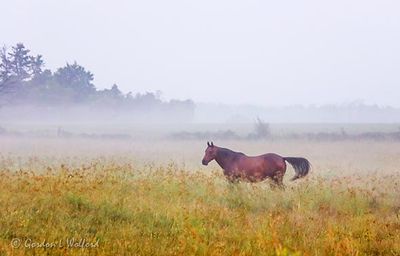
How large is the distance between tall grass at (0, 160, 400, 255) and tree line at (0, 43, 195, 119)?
4478 cm

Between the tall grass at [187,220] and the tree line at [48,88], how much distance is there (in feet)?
147

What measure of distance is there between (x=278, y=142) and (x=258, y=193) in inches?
897

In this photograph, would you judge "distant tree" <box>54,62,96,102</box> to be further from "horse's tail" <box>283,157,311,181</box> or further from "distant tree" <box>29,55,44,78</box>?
"horse's tail" <box>283,157,311,181</box>

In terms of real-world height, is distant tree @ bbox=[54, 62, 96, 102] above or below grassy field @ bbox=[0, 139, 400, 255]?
above

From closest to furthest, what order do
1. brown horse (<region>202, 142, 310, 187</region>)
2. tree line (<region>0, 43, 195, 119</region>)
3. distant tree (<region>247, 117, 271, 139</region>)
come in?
brown horse (<region>202, 142, 310, 187</region>)
distant tree (<region>247, 117, 271, 139</region>)
tree line (<region>0, 43, 195, 119</region>)

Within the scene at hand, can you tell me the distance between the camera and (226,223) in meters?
7.27

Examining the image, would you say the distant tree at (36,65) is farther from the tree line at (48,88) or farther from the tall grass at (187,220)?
the tall grass at (187,220)

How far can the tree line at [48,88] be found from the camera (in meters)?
55.1

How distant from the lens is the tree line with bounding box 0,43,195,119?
55094 mm

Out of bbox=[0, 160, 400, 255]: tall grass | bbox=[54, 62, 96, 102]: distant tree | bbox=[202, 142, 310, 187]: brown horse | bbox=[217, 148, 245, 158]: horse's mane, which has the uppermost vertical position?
bbox=[54, 62, 96, 102]: distant tree

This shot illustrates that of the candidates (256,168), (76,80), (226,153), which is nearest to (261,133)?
(226,153)

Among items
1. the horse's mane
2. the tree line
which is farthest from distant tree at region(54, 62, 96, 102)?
the horse's mane

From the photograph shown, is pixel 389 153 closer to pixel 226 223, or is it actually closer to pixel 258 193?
pixel 258 193

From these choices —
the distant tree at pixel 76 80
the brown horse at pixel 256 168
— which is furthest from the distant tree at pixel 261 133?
the distant tree at pixel 76 80
